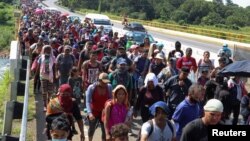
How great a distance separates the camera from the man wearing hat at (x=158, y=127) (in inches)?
250

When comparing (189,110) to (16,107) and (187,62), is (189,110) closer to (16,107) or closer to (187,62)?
(16,107)

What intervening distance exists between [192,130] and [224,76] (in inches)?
198

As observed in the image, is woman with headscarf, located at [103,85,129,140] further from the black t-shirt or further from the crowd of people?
the black t-shirt

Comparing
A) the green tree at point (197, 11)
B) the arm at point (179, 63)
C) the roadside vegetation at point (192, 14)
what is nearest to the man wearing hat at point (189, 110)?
the arm at point (179, 63)

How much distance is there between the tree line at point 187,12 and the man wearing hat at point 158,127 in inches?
2680

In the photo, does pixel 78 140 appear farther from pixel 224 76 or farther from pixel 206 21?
pixel 206 21

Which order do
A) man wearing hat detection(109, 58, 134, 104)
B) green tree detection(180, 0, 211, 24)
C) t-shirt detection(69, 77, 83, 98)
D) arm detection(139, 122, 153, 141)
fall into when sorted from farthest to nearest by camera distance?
1. green tree detection(180, 0, 211, 24)
2. t-shirt detection(69, 77, 83, 98)
3. man wearing hat detection(109, 58, 134, 104)
4. arm detection(139, 122, 153, 141)

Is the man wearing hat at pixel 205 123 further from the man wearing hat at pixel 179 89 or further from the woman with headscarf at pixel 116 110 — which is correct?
the man wearing hat at pixel 179 89

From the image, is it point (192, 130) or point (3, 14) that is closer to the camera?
point (192, 130)

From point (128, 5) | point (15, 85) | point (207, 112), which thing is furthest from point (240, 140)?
point (128, 5)

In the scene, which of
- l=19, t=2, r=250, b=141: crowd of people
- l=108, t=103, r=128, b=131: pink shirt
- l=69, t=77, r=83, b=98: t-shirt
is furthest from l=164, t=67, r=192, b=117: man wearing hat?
l=69, t=77, r=83, b=98: t-shirt

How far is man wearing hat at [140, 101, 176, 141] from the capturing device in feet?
20.9

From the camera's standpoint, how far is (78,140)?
1053cm

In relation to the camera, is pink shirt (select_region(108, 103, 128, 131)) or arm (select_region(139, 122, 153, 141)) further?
pink shirt (select_region(108, 103, 128, 131))
